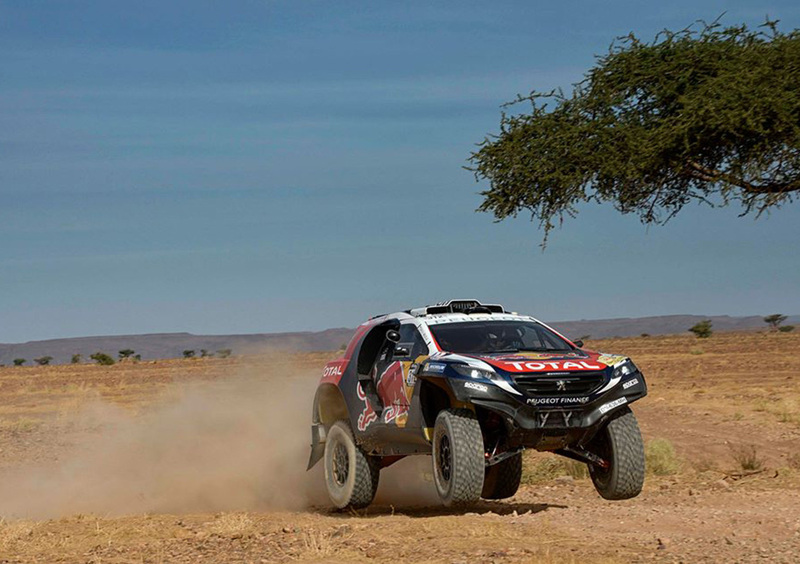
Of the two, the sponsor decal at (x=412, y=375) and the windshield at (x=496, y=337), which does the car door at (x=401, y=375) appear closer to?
the sponsor decal at (x=412, y=375)

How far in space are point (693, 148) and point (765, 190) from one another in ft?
5.05

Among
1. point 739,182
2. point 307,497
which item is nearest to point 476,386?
point 307,497

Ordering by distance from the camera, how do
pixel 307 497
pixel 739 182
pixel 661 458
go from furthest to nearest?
pixel 739 182 → pixel 661 458 → pixel 307 497

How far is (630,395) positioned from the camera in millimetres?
12648

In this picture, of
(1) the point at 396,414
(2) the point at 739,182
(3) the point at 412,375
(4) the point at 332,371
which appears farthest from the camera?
(2) the point at 739,182

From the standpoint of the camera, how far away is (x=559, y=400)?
484 inches

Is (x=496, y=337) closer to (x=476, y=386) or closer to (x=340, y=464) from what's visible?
(x=476, y=386)

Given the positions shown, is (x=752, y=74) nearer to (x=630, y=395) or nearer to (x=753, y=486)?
(x=753, y=486)

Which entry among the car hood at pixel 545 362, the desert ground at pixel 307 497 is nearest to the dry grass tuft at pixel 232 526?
the desert ground at pixel 307 497

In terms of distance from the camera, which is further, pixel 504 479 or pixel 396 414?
pixel 504 479

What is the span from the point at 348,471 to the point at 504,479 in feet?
6.74

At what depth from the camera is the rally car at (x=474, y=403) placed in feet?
40.1

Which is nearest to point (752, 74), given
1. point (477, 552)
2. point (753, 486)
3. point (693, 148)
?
point (693, 148)

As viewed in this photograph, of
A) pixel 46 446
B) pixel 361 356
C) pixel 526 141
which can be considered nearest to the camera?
pixel 361 356
